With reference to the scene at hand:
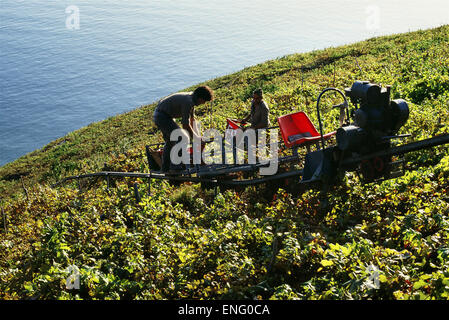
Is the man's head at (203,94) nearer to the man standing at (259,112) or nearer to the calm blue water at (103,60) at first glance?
the man standing at (259,112)

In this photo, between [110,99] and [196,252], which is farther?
[110,99]

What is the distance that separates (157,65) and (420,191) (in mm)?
136880

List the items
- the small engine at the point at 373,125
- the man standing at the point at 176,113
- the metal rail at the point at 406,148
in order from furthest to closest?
the man standing at the point at 176,113, the small engine at the point at 373,125, the metal rail at the point at 406,148

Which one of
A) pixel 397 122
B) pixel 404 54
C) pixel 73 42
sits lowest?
pixel 397 122

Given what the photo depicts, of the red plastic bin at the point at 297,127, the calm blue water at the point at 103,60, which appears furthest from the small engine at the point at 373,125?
the calm blue water at the point at 103,60

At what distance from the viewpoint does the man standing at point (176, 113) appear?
8.82m

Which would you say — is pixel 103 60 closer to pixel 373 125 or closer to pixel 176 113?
pixel 176 113

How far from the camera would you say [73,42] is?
15275cm

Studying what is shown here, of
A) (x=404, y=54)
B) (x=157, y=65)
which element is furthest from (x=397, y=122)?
(x=157, y=65)

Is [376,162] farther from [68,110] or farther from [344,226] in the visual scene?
[68,110]

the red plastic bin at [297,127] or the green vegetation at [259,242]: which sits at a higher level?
the red plastic bin at [297,127]

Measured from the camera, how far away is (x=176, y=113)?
9.27 metres

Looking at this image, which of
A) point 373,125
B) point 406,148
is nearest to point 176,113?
point 373,125

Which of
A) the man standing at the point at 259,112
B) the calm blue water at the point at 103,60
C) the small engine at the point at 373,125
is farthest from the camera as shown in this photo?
the calm blue water at the point at 103,60
